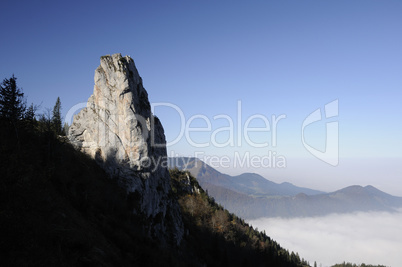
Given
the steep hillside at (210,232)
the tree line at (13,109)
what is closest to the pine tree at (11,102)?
the tree line at (13,109)

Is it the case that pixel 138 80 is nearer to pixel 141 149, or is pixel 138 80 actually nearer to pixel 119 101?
pixel 119 101

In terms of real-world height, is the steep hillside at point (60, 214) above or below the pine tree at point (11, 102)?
below

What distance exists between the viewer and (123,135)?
122 ft

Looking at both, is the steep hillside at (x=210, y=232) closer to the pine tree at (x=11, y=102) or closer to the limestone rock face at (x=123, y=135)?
the limestone rock face at (x=123, y=135)

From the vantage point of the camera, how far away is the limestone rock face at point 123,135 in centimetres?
3597

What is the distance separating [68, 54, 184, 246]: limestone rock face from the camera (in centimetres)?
3597

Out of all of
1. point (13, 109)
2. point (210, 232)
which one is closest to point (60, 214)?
point (13, 109)

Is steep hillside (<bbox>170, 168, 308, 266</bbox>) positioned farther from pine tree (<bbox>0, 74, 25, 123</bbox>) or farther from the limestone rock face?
pine tree (<bbox>0, 74, 25, 123</bbox>)

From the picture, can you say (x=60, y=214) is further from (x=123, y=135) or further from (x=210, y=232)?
(x=210, y=232)

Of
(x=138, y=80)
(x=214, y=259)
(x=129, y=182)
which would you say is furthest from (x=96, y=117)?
(x=214, y=259)

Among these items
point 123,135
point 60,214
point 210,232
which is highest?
point 123,135

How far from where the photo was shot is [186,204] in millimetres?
81438

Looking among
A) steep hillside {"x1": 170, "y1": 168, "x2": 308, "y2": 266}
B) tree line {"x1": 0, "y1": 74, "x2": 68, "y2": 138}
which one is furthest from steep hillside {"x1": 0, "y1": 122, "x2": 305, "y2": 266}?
steep hillside {"x1": 170, "y1": 168, "x2": 308, "y2": 266}

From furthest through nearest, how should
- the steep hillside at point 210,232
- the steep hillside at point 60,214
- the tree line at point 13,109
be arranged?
the steep hillside at point 210,232 → the tree line at point 13,109 → the steep hillside at point 60,214
